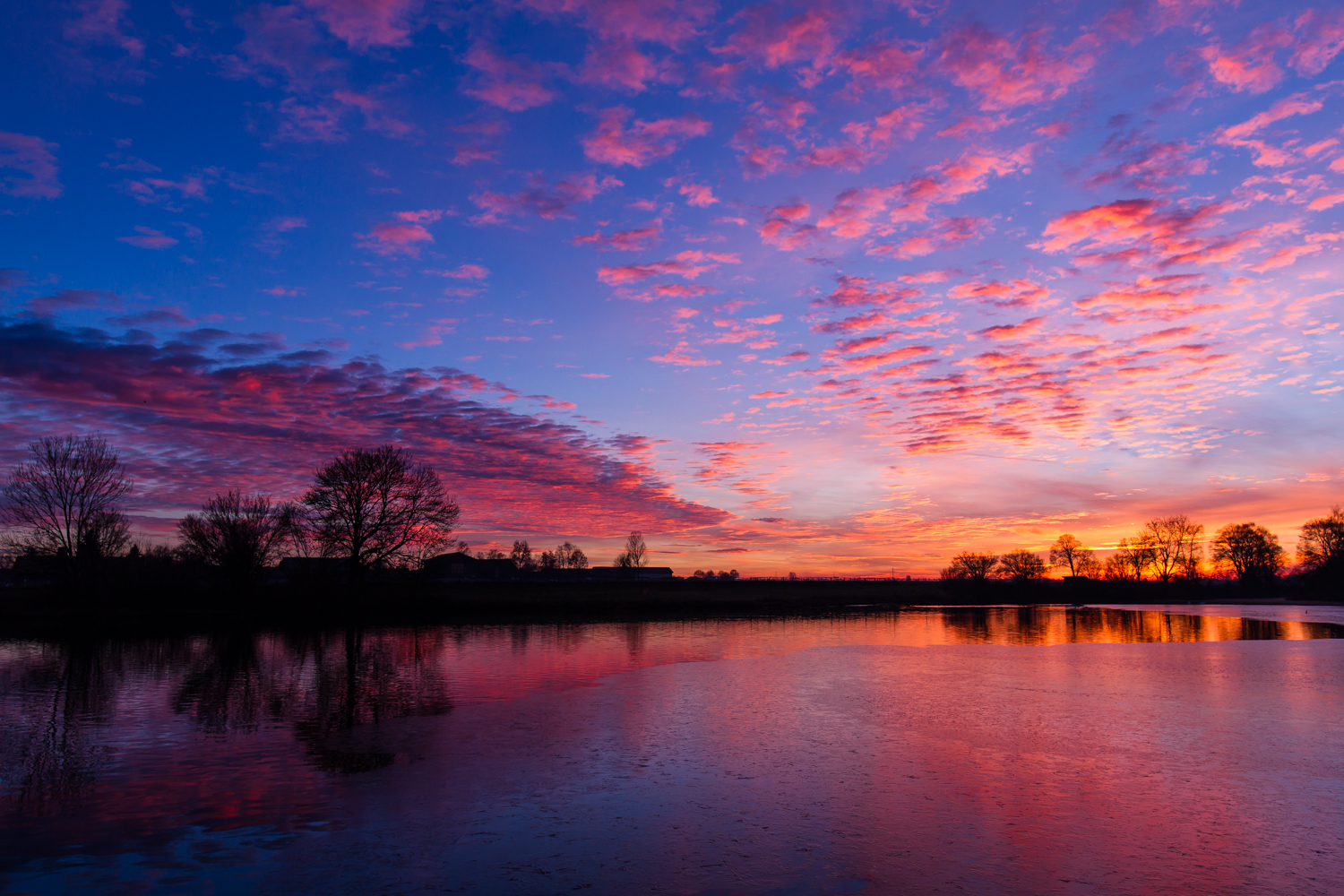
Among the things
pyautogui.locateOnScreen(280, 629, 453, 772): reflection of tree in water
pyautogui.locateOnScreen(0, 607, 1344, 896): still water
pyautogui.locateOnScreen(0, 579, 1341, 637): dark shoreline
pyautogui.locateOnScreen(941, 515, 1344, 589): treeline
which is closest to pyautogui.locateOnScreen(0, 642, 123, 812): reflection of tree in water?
pyautogui.locateOnScreen(0, 607, 1344, 896): still water

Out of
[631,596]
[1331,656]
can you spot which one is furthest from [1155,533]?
[1331,656]

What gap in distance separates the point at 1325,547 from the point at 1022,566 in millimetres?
37931

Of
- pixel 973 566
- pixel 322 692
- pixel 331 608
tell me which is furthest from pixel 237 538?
pixel 973 566

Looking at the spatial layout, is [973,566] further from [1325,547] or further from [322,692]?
[322,692]

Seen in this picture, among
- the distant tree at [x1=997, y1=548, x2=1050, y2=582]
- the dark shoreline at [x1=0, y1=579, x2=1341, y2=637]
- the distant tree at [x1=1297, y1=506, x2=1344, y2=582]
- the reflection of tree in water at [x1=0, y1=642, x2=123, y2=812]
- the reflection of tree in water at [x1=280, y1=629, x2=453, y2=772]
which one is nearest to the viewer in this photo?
the reflection of tree in water at [x1=0, y1=642, x2=123, y2=812]

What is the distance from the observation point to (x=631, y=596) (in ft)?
261

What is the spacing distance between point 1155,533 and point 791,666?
376 feet

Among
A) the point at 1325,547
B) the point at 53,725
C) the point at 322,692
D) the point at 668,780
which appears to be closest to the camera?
the point at 668,780

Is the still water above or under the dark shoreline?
above

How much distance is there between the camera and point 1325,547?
307 feet

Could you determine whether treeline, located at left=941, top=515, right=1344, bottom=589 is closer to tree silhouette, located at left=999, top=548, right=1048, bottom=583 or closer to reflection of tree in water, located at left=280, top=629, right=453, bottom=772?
tree silhouette, located at left=999, top=548, right=1048, bottom=583

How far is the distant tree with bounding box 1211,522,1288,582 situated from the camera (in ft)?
349

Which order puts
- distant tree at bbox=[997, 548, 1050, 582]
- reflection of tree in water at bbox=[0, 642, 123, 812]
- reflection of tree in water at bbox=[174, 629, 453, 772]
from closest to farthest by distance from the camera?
1. reflection of tree in water at bbox=[0, 642, 123, 812]
2. reflection of tree in water at bbox=[174, 629, 453, 772]
3. distant tree at bbox=[997, 548, 1050, 582]

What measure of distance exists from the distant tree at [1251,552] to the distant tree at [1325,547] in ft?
20.5
